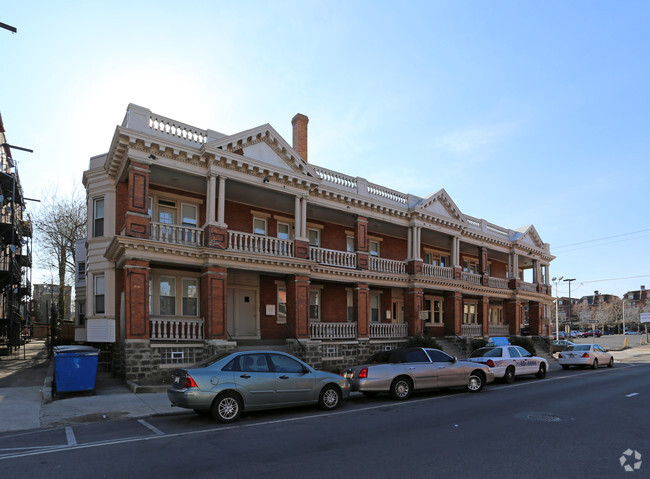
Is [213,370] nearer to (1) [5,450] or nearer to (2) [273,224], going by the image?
(1) [5,450]

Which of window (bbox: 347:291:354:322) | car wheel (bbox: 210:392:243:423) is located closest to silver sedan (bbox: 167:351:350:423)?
car wheel (bbox: 210:392:243:423)

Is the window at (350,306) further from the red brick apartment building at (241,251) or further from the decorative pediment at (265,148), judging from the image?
the decorative pediment at (265,148)

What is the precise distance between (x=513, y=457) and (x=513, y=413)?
3985mm

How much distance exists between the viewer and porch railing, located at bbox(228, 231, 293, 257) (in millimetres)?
18016

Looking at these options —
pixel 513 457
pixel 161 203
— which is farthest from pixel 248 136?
pixel 513 457

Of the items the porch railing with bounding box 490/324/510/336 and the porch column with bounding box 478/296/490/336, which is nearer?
the porch column with bounding box 478/296/490/336

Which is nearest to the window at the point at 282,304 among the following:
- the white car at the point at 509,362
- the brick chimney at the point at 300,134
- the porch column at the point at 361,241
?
the porch column at the point at 361,241

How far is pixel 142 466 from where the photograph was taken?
6.56 m

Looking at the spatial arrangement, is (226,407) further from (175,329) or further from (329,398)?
(175,329)

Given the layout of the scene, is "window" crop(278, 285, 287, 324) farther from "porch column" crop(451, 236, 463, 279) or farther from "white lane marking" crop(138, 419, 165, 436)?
"white lane marking" crop(138, 419, 165, 436)

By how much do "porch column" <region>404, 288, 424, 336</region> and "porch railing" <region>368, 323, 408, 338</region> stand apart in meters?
0.38

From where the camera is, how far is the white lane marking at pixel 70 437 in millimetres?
8035

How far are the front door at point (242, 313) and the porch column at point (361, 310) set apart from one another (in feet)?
15.9

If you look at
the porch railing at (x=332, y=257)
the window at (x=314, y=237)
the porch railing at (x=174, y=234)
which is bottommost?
the porch railing at (x=332, y=257)
